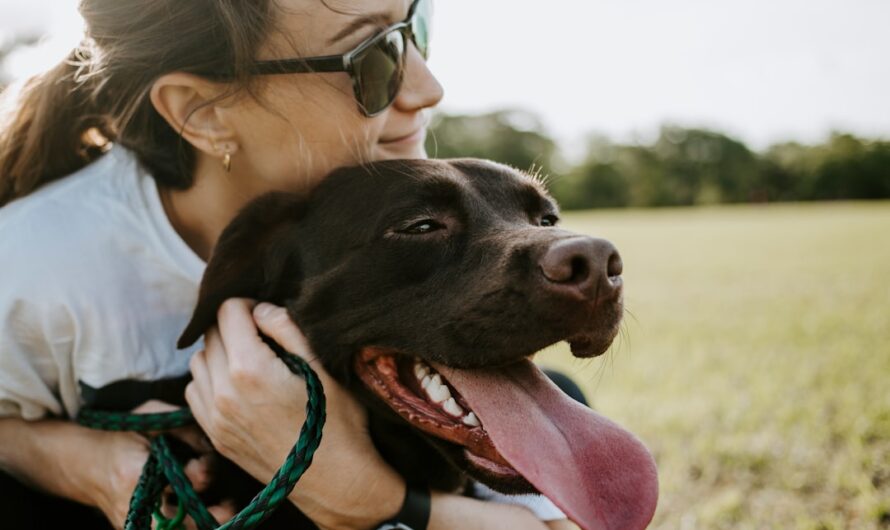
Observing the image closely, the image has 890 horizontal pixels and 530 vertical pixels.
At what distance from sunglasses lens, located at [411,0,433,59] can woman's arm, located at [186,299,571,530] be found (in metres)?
1.23

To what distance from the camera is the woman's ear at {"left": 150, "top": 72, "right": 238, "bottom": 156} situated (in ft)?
8.41

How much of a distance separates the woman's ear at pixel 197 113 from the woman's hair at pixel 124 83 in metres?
0.05

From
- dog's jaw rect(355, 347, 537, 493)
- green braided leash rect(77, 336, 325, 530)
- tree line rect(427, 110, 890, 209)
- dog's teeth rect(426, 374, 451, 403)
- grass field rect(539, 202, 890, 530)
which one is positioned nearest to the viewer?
green braided leash rect(77, 336, 325, 530)

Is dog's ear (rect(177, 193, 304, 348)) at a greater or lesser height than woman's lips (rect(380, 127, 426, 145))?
lesser

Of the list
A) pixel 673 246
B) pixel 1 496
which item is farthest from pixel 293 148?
pixel 673 246

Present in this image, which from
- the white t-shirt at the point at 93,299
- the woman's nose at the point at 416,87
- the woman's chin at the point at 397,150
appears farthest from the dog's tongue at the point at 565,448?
the woman's nose at the point at 416,87

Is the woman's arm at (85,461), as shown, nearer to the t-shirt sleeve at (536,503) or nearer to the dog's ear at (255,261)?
the dog's ear at (255,261)

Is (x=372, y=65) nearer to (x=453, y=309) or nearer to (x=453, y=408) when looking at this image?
→ (x=453, y=309)

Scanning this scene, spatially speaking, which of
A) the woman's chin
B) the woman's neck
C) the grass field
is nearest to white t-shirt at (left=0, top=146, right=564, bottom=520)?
the woman's neck

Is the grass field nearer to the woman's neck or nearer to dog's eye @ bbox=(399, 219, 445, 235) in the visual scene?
dog's eye @ bbox=(399, 219, 445, 235)

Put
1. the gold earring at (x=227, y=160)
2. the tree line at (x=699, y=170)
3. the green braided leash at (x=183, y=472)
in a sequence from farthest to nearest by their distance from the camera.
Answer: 1. the tree line at (x=699, y=170)
2. the gold earring at (x=227, y=160)
3. the green braided leash at (x=183, y=472)

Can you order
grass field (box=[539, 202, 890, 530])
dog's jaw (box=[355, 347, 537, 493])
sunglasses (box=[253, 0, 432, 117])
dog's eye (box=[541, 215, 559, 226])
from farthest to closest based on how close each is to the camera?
grass field (box=[539, 202, 890, 530])
dog's eye (box=[541, 215, 559, 226])
sunglasses (box=[253, 0, 432, 117])
dog's jaw (box=[355, 347, 537, 493])

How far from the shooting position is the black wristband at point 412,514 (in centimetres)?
238

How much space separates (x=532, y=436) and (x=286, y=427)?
2.57ft
